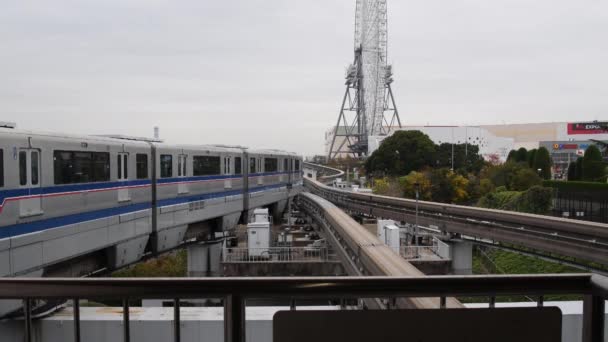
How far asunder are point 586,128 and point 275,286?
98.9 meters

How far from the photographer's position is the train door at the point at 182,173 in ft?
37.0

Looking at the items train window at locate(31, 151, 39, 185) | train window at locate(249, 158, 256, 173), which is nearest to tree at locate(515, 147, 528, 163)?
train window at locate(249, 158, 256, 173)

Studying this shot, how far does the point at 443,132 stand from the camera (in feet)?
284

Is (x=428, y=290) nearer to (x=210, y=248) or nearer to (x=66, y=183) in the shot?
(x=66, y=183)

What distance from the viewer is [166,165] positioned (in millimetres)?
10781

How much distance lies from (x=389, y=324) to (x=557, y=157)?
89.7 meters

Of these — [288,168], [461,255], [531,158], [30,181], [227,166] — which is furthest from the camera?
[531,158]

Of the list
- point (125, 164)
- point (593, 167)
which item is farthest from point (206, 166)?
point (593, 167)

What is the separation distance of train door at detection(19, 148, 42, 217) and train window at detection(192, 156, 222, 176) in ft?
17.9

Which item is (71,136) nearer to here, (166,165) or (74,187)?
(74,187)

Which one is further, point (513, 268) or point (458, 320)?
point (513, 268)

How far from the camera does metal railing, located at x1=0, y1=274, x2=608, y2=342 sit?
186 centimetres

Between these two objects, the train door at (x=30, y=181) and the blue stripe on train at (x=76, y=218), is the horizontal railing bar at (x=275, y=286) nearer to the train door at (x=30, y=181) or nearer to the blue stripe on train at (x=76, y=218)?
the blue stripe on train at (x=76, y=218)

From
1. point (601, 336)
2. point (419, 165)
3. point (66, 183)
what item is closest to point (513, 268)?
point (66, 183)
